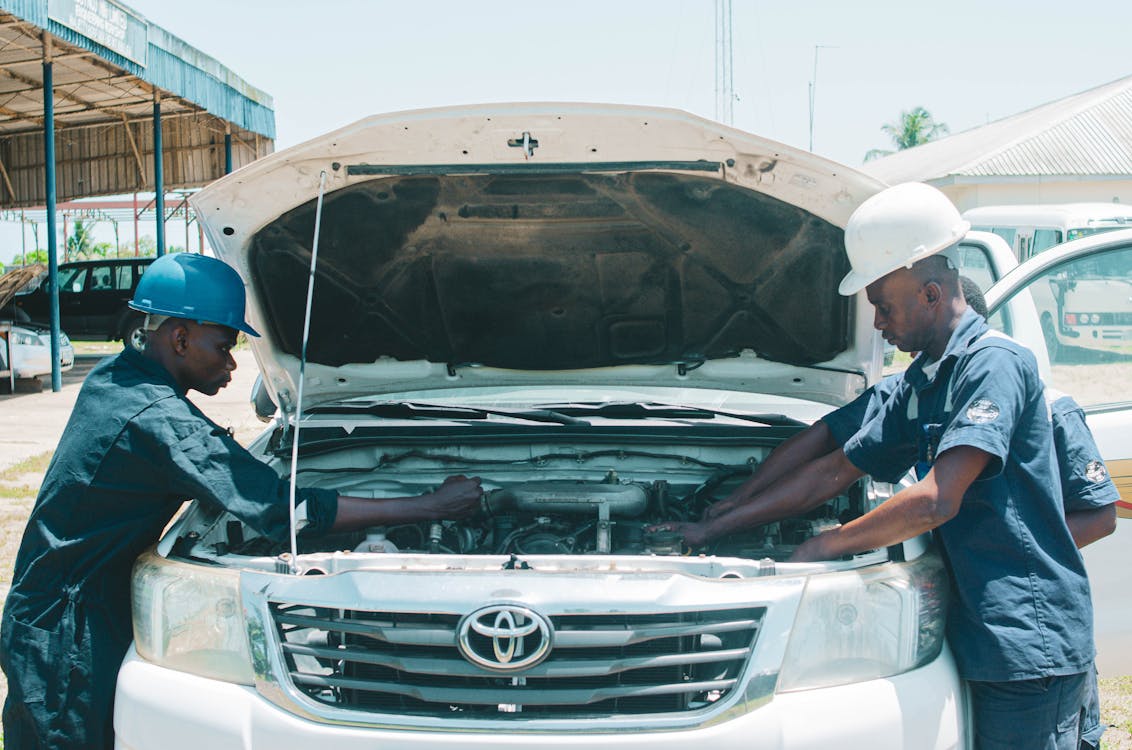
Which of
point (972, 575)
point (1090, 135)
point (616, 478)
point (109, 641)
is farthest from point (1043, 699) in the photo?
point (1090, 135)

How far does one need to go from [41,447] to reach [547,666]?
8442 mm

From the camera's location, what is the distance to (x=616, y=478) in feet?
10.9

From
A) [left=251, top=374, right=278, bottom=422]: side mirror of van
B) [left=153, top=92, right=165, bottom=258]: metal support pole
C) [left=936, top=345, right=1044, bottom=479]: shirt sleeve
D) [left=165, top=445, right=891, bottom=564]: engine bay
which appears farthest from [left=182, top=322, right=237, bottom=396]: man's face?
[left=153, top=92, right=165, bottom=258]: metal support pole

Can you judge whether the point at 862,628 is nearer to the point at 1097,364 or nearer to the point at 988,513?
the point at 988,513

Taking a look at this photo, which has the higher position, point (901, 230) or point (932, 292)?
point (901, 230)

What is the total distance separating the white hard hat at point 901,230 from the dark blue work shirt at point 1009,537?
0.22 meters

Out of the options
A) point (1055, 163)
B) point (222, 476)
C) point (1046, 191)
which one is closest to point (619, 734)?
point (222, 476)

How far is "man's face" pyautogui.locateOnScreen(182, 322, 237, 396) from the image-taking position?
Answer: 2793mm

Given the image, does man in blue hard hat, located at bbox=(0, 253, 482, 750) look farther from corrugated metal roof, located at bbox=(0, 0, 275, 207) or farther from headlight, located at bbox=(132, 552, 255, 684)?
corrugated metal roof, located at bbox=(0, 0, 275, 207)

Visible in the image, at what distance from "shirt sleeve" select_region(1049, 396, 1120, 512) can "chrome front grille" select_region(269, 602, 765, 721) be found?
0.90m

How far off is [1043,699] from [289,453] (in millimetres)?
2244

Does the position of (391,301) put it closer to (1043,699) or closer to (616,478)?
(616,478)

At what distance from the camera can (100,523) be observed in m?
2.60

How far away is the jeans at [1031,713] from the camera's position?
227 cm
